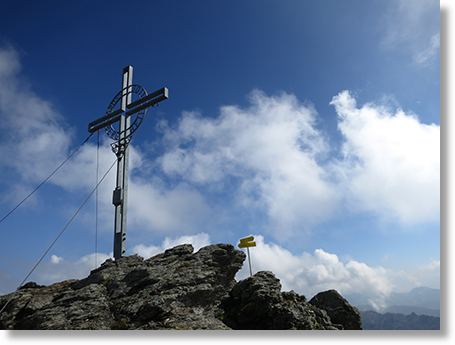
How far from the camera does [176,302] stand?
11.6m

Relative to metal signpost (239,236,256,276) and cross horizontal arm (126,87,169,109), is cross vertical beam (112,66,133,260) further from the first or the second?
metal signpost (239,236,256,276)

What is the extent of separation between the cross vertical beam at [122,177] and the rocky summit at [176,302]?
119 cm

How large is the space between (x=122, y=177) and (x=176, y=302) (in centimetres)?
835

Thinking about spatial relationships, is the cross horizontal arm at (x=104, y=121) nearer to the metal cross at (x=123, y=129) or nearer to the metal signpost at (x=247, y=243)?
the metal cross at (x=123, y=129)

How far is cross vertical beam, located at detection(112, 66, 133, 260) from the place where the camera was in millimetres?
15828

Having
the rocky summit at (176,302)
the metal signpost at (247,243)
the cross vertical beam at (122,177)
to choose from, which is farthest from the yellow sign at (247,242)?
the cross vertical beam at (122,177)

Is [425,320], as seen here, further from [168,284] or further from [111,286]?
[111,286]

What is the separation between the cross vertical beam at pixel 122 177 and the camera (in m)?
15.8

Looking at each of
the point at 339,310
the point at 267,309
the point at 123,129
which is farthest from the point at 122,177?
the point at 339,310

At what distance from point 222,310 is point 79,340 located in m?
5.49

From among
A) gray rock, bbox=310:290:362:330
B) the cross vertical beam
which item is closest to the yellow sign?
gray rock, bbox=310:290:362:330

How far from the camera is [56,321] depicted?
10.6 m

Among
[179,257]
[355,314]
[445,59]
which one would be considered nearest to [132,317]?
[179,257]

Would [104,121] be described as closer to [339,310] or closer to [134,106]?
[134,106]
